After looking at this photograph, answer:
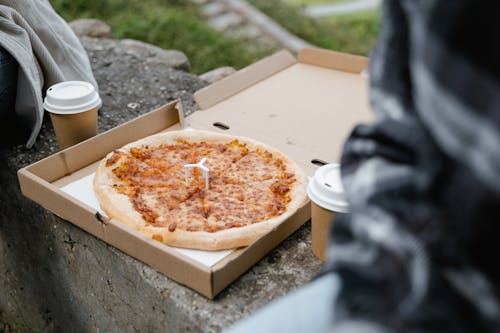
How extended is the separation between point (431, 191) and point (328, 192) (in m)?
0.89

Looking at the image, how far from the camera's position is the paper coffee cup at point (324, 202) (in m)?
1.81

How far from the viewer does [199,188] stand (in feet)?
7.25

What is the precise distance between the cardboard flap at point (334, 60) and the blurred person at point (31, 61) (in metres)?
1.07

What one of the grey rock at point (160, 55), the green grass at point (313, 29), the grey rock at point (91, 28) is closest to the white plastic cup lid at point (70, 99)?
the grey rock at point (160, 55)

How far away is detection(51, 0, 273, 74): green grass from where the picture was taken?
5336mm

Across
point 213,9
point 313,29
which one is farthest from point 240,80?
point 313,29

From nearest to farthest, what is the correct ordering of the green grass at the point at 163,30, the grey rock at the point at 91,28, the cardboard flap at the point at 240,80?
the cardboard flap at the point at 240,80
the grey rock at the point at 91,28
the green grass at the point at 163,30

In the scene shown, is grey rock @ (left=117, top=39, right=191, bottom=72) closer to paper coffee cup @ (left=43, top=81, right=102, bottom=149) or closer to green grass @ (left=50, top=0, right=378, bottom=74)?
green grass @ (left=50, top=0, right=378, bottom=74)

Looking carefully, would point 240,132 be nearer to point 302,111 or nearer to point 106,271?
point 302,111

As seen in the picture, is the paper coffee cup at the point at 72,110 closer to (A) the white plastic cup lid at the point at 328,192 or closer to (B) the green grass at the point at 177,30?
(A) the white plastic cup lid at the point at 328,192

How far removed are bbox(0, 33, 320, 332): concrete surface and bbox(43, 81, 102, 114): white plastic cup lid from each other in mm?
303

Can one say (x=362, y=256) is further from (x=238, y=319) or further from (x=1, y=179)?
(x=1, y=179)

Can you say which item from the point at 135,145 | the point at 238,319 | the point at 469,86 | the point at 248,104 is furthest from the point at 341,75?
the point at 469,86

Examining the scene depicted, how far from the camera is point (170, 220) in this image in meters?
1.98
